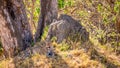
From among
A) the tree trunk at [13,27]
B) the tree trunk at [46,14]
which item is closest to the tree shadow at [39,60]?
the tree trunk at [13,27]

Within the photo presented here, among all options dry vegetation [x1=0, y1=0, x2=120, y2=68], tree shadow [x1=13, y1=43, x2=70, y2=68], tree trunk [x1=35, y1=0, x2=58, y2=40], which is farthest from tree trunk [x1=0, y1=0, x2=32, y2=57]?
tree trunk [x1=35, y1=0, x2=58, y2=40]

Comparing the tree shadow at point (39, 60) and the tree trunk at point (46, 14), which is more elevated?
the tree trunk at point (46, 14)

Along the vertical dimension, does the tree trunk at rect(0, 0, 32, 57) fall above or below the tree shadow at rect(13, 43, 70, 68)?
above

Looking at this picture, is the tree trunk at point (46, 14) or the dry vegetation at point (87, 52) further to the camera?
the tree trunk at point (46, 14)

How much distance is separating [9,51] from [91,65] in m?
2.18

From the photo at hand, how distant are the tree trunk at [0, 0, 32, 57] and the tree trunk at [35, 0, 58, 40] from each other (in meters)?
0.57

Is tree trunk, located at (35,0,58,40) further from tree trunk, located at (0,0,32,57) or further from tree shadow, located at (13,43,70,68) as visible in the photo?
tree shadow, located at (13,43,70,68)

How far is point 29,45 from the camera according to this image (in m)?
6.19

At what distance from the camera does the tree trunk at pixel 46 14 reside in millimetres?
6506

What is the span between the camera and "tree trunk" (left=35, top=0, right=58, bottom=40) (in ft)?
21.3

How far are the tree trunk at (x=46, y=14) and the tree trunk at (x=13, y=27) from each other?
1.87 ft

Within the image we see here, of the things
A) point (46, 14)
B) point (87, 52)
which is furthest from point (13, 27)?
point (87, 52)

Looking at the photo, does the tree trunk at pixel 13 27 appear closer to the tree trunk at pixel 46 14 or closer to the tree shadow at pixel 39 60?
the tree shadow at pixel 39 60

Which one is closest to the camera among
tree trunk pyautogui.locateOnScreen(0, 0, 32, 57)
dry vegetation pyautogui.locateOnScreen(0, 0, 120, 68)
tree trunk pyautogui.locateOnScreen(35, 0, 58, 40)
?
dry vegetation pyautogui.locateOnScreen(0, 0, 120, 68)
